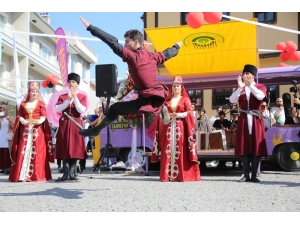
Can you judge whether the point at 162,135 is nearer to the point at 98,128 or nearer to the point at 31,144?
the point at 31,144

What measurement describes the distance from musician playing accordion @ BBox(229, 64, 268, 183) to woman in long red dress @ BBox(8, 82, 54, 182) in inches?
146

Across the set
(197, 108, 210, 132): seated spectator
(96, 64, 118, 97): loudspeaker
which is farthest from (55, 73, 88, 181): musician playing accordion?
(197, 108, 210, 132): seated spectator

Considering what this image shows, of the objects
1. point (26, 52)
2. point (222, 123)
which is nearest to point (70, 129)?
point (222, 123)

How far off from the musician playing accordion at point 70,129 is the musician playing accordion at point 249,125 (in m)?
2.87

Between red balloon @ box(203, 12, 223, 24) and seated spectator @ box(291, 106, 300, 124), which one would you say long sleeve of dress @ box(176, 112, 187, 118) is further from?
seated spectator @ box(291, 106, 300, 124)

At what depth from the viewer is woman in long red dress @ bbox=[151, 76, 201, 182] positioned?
28.1 ft

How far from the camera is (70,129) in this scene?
8453 mm

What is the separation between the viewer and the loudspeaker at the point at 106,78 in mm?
7391

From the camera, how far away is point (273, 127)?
10.5 metres

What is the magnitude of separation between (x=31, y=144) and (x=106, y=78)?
2290 mm

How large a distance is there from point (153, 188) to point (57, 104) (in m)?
2.71

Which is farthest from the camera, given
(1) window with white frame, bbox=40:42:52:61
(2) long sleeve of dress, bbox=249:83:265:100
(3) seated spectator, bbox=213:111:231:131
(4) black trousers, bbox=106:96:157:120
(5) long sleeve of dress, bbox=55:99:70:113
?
(1) window with white frame, bbox=40:42:52:61

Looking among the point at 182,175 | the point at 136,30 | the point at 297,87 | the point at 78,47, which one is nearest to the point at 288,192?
the point at 182,175
